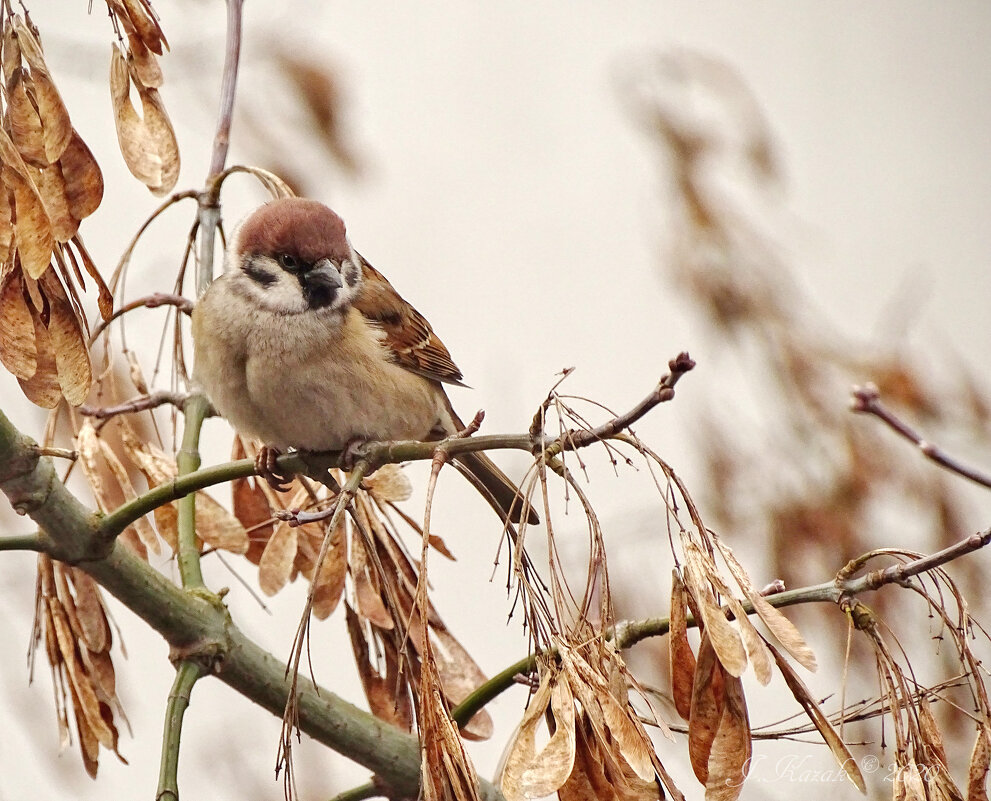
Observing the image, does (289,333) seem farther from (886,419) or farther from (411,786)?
(886,419)

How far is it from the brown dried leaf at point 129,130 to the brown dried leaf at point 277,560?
1.88ft

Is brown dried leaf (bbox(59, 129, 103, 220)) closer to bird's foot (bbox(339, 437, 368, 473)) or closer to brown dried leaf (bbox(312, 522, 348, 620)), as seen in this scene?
brown dried leaf (bbox(312, 522, 348, 620))

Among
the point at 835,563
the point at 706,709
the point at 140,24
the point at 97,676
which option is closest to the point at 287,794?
the point at 706,709

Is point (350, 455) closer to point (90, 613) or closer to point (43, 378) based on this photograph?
point (90, 613)

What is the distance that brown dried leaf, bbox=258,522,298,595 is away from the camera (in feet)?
5.89

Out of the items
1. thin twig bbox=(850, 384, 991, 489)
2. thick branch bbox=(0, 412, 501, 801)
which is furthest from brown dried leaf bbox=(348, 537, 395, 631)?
thin twig bbox=(850, 384, 991, 489)

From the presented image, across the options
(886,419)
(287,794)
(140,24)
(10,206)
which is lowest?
(287,794)

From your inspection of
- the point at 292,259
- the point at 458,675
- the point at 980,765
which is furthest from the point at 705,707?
the point at 292,259

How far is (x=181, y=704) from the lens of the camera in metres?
1.41

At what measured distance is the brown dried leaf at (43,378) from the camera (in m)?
1.21

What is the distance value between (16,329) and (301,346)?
3.19 ft

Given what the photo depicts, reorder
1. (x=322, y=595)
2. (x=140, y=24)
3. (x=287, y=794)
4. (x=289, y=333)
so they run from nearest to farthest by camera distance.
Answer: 1. (x=287, y=794)
2. (x=140, y=24)
3. (x=322, y=595)
4. (x=289, y=333)

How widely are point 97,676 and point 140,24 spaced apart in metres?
0.86

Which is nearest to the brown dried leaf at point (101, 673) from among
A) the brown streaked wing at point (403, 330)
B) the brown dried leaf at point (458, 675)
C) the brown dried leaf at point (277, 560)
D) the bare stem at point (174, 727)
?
the bare stem at point (174, 727)
